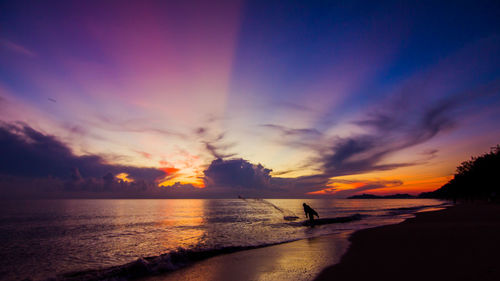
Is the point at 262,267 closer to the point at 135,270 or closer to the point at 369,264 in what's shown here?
the point at 369,264

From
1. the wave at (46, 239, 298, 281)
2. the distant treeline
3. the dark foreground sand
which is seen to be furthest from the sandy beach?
the distant treeline

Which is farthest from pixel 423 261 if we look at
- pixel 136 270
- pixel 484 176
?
pixel 484 176

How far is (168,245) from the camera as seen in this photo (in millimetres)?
21125

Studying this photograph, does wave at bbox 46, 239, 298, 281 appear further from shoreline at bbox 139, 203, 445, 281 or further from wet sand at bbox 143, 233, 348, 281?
wet sand at bbox 143, 233, 348, 281

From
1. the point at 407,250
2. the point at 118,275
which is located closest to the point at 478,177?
the point at 407,250

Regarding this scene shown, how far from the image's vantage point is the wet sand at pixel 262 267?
10.1 m

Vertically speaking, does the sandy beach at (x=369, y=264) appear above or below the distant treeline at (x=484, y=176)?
below

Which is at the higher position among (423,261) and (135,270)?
(423,261)

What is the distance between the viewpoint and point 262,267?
455 inches

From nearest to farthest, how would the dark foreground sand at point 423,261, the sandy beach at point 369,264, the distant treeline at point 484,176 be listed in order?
the dark foreground sand at point 423,261 → the sandy beach at point 369,264 → the distant treeline at point 484,176

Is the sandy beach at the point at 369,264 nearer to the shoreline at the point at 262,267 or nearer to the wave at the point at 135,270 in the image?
the shoreline at the point at 262,267

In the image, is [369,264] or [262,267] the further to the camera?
[262,267]

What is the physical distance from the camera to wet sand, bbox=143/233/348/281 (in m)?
10.1

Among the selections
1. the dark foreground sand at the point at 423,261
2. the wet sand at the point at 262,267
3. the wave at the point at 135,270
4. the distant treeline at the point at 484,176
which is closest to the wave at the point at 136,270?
the wave at the point at 135,270
